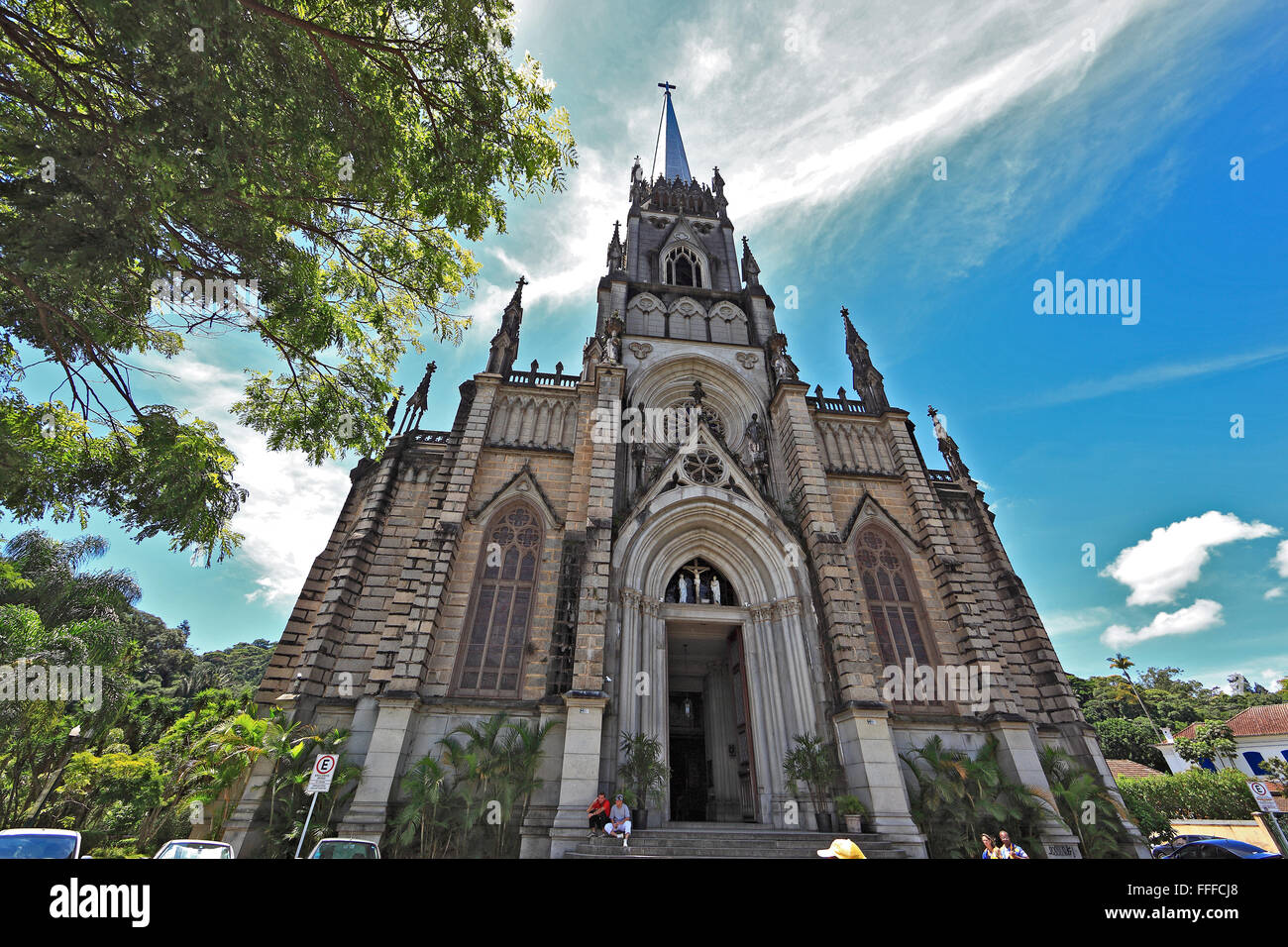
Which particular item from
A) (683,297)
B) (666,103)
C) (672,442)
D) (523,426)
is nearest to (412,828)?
(523,426)

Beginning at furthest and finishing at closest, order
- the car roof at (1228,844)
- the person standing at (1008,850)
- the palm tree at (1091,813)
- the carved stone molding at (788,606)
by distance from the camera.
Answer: the carved stone molding at (788,606), the car roof at (1228,844), the palm tree at (1091,813), the person standing at (1008,850)

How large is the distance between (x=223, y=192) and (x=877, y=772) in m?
15.0

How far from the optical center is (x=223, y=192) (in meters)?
5.87

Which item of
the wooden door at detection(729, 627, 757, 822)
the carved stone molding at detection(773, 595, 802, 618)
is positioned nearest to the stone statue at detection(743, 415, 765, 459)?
the carved stone molding at detection(773, 595, 802, 618)

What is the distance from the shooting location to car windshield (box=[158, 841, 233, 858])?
7711 millimetres

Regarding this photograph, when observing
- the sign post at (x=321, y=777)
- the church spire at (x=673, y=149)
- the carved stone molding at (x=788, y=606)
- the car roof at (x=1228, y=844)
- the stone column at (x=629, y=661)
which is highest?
the church spire at (x=673, y=149)

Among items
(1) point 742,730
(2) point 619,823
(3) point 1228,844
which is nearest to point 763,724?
(1) point 742,730

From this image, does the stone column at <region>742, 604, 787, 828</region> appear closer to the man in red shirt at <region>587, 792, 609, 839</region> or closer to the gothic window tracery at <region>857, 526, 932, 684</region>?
the gothic window tracery at <region>857, 526, 932, 684</region>

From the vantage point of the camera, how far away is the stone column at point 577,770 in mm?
9680

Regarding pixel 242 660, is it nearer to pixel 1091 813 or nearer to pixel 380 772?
pixel 380 772

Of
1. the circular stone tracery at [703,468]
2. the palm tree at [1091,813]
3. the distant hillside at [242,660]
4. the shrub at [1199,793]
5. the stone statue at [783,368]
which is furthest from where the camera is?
the distant hillside at [242,660]

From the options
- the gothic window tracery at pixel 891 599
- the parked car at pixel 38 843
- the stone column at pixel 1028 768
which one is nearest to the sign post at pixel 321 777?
the parked car at pixel 38 843

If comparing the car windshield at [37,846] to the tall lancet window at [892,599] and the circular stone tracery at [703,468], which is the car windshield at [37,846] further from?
the tall lancet window at [892,599]

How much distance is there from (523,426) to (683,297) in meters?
9.76
